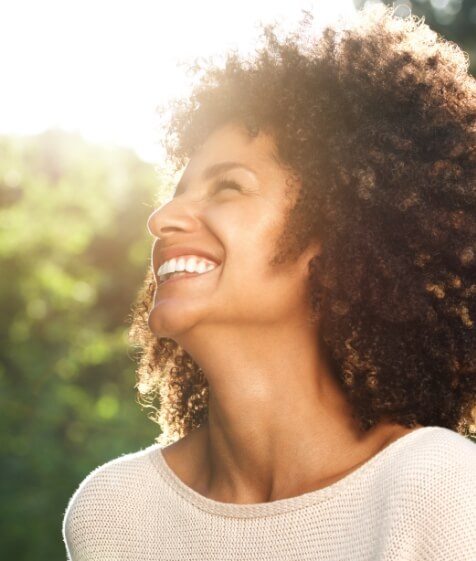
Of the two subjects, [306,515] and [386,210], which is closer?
[306,515]

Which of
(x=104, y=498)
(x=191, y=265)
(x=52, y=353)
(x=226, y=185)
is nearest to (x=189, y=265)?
(x=191, y=265)

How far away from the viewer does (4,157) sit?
10445mm

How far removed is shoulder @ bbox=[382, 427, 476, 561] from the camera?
211 centimetres

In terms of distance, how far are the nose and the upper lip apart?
0.04 meters

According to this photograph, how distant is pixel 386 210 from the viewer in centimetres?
256

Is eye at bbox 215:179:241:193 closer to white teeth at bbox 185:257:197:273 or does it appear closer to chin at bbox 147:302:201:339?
white teeth at bbox 185:257:197:273

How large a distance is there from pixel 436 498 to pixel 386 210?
2.51ft

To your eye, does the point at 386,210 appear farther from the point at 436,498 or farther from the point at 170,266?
the point at 436,498

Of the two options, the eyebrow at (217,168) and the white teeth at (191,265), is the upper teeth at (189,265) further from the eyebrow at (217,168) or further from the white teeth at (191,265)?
the eyebrow at (217,168)

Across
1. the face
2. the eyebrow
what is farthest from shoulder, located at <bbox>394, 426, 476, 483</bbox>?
the eyebrow

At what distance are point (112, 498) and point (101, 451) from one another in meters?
3.22

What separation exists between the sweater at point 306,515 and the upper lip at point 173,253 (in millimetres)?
588

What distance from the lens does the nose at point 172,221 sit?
262 cm

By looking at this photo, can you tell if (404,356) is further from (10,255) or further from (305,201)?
(10,255)
